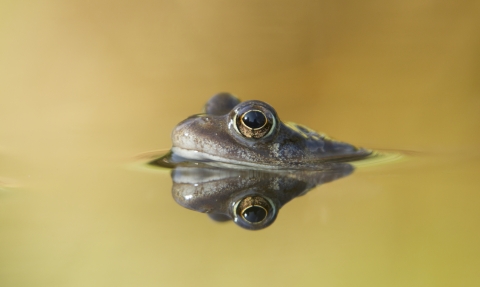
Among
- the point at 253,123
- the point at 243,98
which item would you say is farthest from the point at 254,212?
the point at 243,98

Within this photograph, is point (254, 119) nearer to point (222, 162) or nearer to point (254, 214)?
point (222, 162)

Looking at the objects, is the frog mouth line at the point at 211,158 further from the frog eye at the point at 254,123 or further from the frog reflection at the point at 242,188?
the frog eye at the point at 254,123

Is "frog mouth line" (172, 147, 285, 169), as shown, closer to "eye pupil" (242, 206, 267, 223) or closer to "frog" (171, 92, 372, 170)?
"frog" (171, 92, 372, 170)

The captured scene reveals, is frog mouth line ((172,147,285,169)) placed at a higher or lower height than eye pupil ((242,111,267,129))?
lower

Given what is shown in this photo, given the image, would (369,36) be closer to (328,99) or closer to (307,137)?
(328,99)

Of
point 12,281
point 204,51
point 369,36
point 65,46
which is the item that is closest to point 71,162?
point 12,281

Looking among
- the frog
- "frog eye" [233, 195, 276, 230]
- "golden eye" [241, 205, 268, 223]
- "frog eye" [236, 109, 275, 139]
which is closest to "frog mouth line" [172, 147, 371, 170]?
the frog

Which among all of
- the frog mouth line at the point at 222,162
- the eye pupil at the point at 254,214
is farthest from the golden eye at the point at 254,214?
the frog mouth line at the point at 222,162
